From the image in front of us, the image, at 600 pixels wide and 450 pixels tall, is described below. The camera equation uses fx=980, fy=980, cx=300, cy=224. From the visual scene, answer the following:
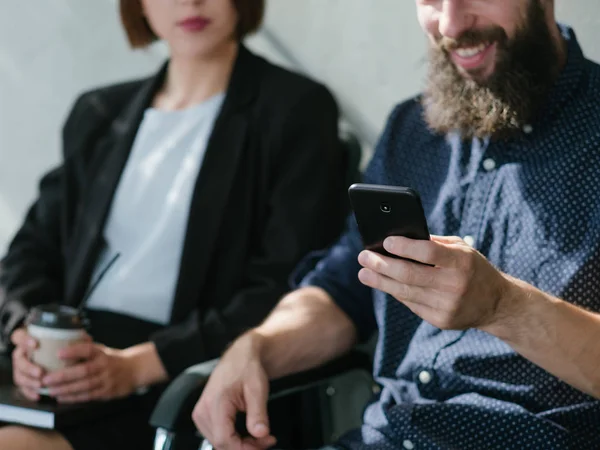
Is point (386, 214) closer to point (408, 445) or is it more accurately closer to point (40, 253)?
point (408, 445)

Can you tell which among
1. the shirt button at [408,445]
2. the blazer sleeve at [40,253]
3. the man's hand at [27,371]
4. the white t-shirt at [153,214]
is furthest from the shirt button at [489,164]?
the blazer sleeve at [40,253]

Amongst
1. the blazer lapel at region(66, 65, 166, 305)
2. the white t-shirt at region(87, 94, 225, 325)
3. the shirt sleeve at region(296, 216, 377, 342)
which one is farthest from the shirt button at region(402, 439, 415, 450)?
the blazer lapel at region(66, 65, 166, 305)

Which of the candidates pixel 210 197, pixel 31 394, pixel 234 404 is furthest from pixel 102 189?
pixel 234 404

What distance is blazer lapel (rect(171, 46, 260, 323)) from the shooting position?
6.38 feet

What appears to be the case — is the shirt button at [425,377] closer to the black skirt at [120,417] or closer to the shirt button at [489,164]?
the shirt button at [489,164]

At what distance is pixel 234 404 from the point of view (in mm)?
1532

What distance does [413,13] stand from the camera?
6.50 feet

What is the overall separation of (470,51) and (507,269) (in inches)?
13.1

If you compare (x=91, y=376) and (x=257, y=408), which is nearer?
(x=257, y=408)

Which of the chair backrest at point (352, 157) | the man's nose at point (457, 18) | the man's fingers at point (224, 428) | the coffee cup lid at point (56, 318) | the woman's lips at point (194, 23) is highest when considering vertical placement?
the man's nose at point (457, 18)

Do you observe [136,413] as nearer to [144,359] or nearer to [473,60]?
[144,359]

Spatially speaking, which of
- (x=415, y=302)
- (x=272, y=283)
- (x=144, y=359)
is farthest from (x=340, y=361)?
(x=415, y=302)

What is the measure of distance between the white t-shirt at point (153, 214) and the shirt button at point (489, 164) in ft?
2.27

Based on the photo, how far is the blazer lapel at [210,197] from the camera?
6.38 ft
